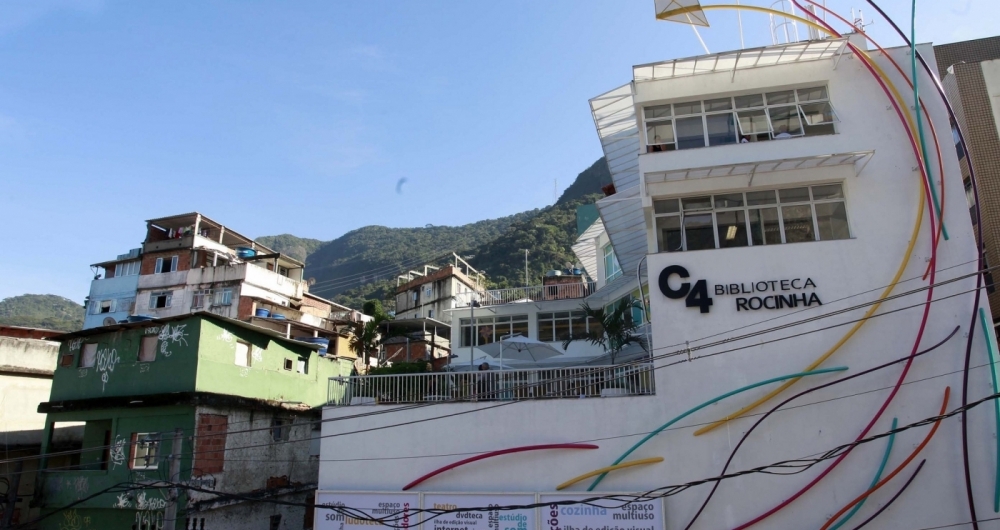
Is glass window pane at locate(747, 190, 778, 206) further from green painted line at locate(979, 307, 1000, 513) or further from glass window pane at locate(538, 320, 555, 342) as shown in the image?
glass window pane at locate(538, 320, 555, 342)

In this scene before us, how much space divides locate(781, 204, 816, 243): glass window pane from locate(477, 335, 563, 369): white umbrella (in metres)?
7.18

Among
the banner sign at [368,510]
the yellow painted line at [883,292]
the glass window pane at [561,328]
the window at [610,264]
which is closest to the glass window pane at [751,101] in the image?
the yellow painted line at [883,292]

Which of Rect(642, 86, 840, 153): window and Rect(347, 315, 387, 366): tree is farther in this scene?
Rect(347, 315, 387, 366): tree

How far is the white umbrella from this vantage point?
63.8 ft

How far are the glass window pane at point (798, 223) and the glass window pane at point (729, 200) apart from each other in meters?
1.02

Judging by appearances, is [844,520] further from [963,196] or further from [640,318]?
[640,318]

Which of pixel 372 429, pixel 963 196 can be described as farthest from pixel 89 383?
pixel 963 196

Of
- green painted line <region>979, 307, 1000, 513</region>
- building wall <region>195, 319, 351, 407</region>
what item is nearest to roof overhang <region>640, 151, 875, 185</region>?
green painted line <region>979, 307, 1000, 513</region>

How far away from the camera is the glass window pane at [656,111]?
688 inches

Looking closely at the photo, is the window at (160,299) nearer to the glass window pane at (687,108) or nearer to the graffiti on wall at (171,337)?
the graffiti on wall at (171,337)

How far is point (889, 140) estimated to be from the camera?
1611 centimetres

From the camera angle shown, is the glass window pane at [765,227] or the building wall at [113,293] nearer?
the glass window pane at [765,227]

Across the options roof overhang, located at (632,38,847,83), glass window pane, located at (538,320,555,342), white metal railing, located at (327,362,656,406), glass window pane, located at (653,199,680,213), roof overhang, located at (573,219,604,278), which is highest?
roof overhang, located at (632,38,847,83)

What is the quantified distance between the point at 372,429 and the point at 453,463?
2.24 m
